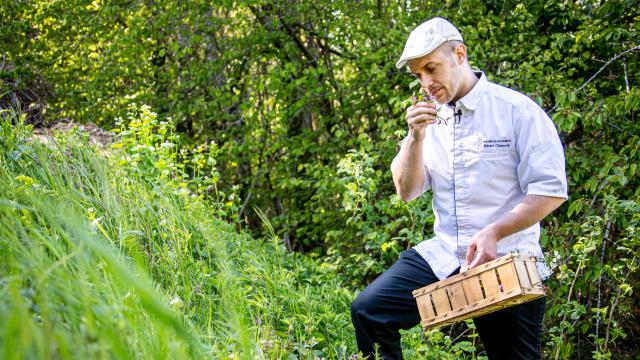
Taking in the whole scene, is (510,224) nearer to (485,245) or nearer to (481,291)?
(485,245)

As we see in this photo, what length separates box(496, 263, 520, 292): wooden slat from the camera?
256 cm

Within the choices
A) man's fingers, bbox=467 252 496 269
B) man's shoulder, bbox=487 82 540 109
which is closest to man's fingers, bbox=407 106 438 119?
man's shoulder, bbox=487 82 540 109

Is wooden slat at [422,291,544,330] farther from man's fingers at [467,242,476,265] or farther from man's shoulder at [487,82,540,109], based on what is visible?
man's shoulder at [487,82,540,109]

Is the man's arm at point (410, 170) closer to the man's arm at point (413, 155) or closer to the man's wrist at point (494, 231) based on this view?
the man's arm at point (413, 155)

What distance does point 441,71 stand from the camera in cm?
308

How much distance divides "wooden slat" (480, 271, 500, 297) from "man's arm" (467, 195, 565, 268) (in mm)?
137

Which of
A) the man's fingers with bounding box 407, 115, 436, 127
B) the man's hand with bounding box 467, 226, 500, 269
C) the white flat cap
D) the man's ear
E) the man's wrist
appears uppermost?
the white flat cap

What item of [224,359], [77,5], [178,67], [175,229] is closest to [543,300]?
[224,359]

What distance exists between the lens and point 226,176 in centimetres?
861

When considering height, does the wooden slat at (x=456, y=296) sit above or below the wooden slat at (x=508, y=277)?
below

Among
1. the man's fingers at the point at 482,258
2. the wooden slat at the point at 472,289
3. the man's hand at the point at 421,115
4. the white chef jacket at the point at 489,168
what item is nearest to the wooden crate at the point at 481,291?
the wooden slat at the point at 472,289

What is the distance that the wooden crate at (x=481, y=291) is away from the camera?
2.58 metres

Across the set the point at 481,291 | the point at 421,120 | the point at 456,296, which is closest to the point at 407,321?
the point at 456,296

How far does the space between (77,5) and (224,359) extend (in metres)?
6.94
